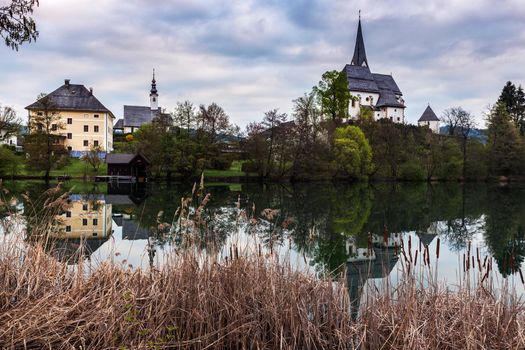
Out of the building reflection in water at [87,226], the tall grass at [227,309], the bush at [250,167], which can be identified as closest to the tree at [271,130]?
the bush at [250,167]

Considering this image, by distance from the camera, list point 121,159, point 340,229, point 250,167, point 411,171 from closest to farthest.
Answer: point 340,229
point 121,159
point 250,167
point 411,171

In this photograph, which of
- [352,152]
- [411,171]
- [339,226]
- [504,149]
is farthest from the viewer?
[504,149]

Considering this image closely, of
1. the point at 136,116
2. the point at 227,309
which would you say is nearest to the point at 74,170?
the point at 136,116

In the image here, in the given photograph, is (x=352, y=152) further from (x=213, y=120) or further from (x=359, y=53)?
(x=359, y=53)

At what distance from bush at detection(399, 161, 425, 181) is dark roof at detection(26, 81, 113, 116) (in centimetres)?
3985

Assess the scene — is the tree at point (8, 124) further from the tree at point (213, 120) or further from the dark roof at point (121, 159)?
the tree at point (213, 120)

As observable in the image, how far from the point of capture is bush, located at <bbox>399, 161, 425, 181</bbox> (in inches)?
2131

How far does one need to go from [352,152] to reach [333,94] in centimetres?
1412

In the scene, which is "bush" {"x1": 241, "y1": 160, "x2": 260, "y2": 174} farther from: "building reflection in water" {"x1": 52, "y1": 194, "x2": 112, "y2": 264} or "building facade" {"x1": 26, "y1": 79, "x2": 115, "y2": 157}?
"building reflection in water" {"x1": 52, "y1": 194, "x2": 112, "y2": 264}

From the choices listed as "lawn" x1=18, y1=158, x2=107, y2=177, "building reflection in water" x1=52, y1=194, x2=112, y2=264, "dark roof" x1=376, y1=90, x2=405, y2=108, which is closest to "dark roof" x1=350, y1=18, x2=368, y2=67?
"dark roof" x1=376, y1=90, x2=405, y2=108

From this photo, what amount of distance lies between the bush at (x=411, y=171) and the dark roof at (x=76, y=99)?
131 ft

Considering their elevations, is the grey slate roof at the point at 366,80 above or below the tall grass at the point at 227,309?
above

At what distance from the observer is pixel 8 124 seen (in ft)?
144

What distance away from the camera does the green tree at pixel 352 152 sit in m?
50.3
